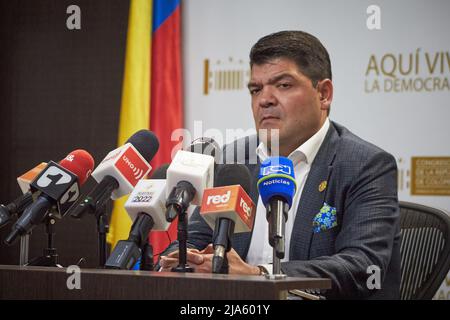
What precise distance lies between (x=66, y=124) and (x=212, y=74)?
1065mm

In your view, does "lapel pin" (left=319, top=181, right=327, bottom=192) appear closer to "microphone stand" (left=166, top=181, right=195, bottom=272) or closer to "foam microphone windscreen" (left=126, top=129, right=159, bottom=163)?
"foam microphone windscreen" (left=126, top=129, right=159, bottom=163)

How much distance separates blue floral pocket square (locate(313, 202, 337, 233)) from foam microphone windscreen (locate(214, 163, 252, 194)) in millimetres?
324

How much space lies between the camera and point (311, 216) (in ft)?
7.54

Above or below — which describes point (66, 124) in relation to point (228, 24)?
below

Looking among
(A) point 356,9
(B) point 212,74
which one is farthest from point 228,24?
(A) point 356,9

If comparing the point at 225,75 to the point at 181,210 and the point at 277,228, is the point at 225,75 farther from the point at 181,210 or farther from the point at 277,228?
the point at 277,228

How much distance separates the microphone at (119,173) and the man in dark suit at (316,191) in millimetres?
273

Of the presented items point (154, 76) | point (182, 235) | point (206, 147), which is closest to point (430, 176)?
point (154, 76)

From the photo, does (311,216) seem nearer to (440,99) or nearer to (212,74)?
(440,99)

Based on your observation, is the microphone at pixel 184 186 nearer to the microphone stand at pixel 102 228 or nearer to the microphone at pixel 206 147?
the microphone at pixel 206 147

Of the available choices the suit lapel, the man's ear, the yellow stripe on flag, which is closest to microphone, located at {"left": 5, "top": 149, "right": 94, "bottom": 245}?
the suit lapel

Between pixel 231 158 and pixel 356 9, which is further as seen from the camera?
pixel 356 9

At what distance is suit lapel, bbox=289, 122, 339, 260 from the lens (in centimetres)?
227
